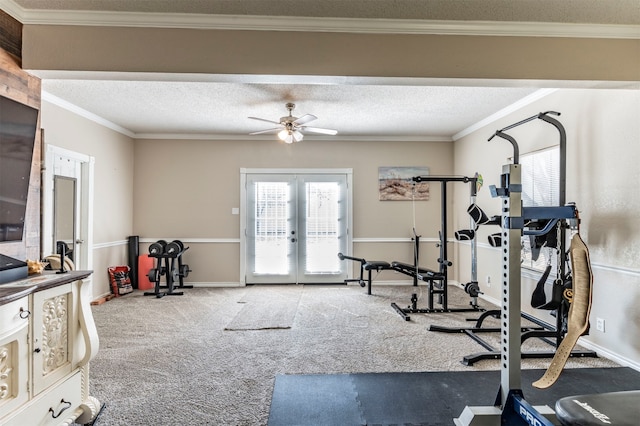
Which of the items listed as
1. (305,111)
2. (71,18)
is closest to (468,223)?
(305,111)

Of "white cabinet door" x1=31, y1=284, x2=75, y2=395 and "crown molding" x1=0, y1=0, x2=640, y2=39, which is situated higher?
"crown molding" x1=0, y1=0, x2=640, y2=39

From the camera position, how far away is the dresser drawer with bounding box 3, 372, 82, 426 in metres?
1.62

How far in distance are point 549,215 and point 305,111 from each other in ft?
10.8

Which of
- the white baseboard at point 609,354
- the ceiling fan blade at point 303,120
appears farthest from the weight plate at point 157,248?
the white baseboard at point 609,354

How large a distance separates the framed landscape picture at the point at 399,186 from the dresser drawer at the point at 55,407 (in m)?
5.00

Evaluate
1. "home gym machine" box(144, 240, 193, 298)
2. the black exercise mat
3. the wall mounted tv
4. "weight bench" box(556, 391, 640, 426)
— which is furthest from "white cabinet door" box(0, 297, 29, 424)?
"home gym machine" box(144, 240, 193, 298)

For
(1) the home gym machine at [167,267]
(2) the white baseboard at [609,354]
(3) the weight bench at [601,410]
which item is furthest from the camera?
(1) the home gym machine at [167,267]

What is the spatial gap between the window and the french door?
283cm

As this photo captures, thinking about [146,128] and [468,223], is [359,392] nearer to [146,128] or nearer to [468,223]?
[468,223]

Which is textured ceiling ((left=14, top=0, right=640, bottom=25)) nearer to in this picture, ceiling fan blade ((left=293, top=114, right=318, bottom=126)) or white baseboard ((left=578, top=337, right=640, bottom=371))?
ceiling fan blade ((left=293, top=114, right=318, bottom=126))

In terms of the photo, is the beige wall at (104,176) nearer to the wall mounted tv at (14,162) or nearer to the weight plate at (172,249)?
the weight plate at (172,249)

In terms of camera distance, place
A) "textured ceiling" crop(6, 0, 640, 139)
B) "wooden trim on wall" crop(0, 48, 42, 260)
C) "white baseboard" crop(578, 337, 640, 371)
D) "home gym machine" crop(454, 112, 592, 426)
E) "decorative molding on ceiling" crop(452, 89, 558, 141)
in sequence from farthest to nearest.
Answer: "decorative molding on ceiling" crop(452, 89, 558, 141) → "white baseboard" crop(578, 337, 640, 371) → "textured ceiling" crop(6, 0, 640, 139) → "wooden trim on wall" crop(0, 48, 42, 260) → "home gym machine" crop(454, 112, 592, 426)

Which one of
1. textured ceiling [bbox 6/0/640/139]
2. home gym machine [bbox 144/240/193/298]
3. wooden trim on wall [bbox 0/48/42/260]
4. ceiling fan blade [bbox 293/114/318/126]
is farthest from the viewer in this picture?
home gym machine [bbox 144/240/193/298]

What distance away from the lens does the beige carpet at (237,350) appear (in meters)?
2.27
